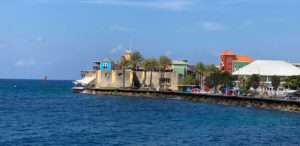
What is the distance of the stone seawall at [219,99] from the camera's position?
89.2m

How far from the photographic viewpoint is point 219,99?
110 meters

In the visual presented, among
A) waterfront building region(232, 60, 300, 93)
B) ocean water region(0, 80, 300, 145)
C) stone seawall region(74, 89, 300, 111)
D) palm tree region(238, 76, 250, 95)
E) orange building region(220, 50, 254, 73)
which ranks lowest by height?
ocean water region(0, 80, 300, 145)

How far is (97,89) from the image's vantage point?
14212cm

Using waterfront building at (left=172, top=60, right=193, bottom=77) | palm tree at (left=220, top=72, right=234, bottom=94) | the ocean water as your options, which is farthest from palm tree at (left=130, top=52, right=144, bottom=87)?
the ocean water

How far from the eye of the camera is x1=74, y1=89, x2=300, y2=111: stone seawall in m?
89.2

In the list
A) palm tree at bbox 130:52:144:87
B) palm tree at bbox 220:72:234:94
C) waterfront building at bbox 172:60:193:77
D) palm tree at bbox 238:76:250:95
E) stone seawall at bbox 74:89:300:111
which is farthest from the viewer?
waterfront building at bbox 172:60:193:77

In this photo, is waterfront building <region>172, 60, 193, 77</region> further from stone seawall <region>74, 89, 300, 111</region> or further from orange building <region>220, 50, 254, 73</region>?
stone seawall <region>74, 89, 300, 111</region>

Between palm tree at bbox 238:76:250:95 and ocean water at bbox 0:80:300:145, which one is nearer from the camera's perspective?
ocean water at bbox 0:80:300:145

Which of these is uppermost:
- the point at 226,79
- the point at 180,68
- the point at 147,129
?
the point at 180,68

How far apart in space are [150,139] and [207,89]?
97.6 meters

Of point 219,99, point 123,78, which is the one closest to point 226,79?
point 219,99

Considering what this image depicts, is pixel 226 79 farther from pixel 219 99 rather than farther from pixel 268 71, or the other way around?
pixel 219 99

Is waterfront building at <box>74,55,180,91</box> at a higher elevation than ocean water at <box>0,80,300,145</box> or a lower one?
higher

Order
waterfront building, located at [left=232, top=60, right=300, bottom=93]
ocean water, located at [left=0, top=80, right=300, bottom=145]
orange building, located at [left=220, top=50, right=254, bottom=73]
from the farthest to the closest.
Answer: orange building, located at [left=220, top=50, right=254, bottom=73] → waterfront building, located at [left=232, top=60, right=300, bottom=93] → ocean water, located at [left=0, top=80, right=300, bottom=145]
